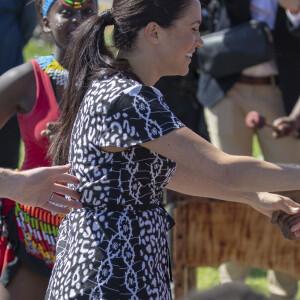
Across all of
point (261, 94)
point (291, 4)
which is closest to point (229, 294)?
point (291, 4)

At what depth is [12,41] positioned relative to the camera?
14.5 ft

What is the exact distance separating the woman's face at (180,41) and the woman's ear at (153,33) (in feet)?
0.04

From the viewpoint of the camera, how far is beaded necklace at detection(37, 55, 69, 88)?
→ 10.2 ft

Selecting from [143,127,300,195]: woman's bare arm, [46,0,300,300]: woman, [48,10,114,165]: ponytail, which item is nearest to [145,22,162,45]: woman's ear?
[46,0,300,300]: woman

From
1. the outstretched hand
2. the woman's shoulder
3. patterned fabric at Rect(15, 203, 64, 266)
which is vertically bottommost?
patterned fabric at Rect(15, 203, 64, 266)

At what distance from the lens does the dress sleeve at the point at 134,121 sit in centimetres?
211

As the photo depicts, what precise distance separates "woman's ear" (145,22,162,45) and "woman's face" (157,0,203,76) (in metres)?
0.01

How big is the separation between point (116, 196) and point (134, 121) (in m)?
0.24

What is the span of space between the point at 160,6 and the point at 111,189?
58 centimetres

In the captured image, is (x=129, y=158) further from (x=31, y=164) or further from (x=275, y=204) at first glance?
(x=31, y=164)

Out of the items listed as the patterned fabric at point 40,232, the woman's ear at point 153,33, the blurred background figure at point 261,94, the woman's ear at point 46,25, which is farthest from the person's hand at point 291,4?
the woman's ear at point 153,33

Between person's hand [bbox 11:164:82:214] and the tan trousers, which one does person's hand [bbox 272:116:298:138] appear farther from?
person's hand [bbox 11:164:82:214]

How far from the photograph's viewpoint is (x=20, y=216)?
10.1 feet

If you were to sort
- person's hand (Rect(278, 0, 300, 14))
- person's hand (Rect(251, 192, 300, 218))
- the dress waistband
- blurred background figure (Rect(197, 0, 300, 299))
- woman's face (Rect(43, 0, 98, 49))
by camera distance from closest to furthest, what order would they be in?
the dress waistband → person's hand (Rect(251, 192, 300, 218)) → woman's face (Rect(43, 0, 98, 49)) → person's hand (Rect(278, 0, 300, 14)) → blurred background figure (Rect(197, 0, 300, 299))
